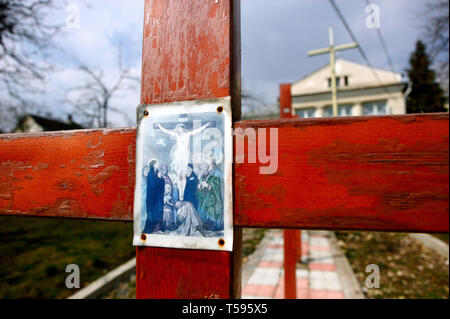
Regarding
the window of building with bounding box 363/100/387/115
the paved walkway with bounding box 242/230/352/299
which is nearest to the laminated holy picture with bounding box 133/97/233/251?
the paved walkway with bounding box 242/230/352/299

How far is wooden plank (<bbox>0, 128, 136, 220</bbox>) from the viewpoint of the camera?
752 millimetres

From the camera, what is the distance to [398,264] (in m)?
4.82

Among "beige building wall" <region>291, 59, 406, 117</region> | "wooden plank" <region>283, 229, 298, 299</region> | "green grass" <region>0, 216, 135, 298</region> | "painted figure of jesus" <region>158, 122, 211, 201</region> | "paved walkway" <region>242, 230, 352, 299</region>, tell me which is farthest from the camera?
"beige building wall" <region>291, 59, 406, 117</region>

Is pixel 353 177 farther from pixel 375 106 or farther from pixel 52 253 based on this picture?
pixel 375 106

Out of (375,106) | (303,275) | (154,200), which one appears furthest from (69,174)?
(375,106)

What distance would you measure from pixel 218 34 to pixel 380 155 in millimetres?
515

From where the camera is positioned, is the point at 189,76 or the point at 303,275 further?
the point at 303,275

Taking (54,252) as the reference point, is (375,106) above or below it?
above

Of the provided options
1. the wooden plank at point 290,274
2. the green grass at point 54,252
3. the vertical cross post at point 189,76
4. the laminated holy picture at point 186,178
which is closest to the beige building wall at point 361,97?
the green grass at point 54,252

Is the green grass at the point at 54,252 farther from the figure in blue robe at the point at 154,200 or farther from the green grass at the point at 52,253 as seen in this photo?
the figure in blue robe at the point at 154,200

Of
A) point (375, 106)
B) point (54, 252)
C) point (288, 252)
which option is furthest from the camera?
point (375, 106)

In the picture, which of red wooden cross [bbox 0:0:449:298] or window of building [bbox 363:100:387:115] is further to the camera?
window of building [bbox 363:100:387:115]

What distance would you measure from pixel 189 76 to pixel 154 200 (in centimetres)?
36

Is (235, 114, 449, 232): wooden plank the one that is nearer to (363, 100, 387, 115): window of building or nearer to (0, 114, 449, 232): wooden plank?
(0, 114, 449, 232): wooden plank
